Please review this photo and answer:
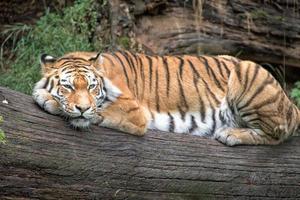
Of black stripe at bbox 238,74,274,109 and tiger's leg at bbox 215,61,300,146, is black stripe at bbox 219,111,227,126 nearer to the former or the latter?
tiger's leg at bbox 215,61,300,146

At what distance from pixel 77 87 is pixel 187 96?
1.18 metres

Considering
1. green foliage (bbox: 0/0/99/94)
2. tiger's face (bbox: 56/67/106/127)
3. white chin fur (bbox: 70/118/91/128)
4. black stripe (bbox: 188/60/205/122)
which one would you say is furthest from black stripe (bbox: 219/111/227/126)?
green foliage (bbox: 0/0/99/94)

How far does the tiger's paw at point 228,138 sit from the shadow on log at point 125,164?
0.16 ft

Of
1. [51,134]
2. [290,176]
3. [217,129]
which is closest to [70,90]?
[51,134]

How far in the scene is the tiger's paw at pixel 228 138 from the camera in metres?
4.88

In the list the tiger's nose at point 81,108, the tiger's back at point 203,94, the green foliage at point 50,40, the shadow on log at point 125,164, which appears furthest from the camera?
the green foliage at point 50,40

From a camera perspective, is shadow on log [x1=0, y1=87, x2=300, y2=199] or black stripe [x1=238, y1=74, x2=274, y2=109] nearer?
shadow on log [x1=0, y1=87, x2=300, y2=199]

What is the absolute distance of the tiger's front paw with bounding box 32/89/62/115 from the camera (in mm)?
4168

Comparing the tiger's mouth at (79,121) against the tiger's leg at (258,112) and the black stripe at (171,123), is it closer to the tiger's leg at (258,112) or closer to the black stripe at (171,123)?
the black stripe at (171,123)

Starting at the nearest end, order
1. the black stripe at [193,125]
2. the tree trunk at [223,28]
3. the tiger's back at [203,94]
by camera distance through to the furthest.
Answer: the tiger's back at [203,94] < the black stripe at [193,125] < the tree trunk at [223,28]

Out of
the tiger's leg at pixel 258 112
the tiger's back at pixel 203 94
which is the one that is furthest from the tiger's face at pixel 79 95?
the tiger's leg at pixel 258 112

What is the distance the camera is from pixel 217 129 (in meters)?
5.12

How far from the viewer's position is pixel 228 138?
4.89 m

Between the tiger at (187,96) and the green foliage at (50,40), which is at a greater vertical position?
the tiger at (187,96)
